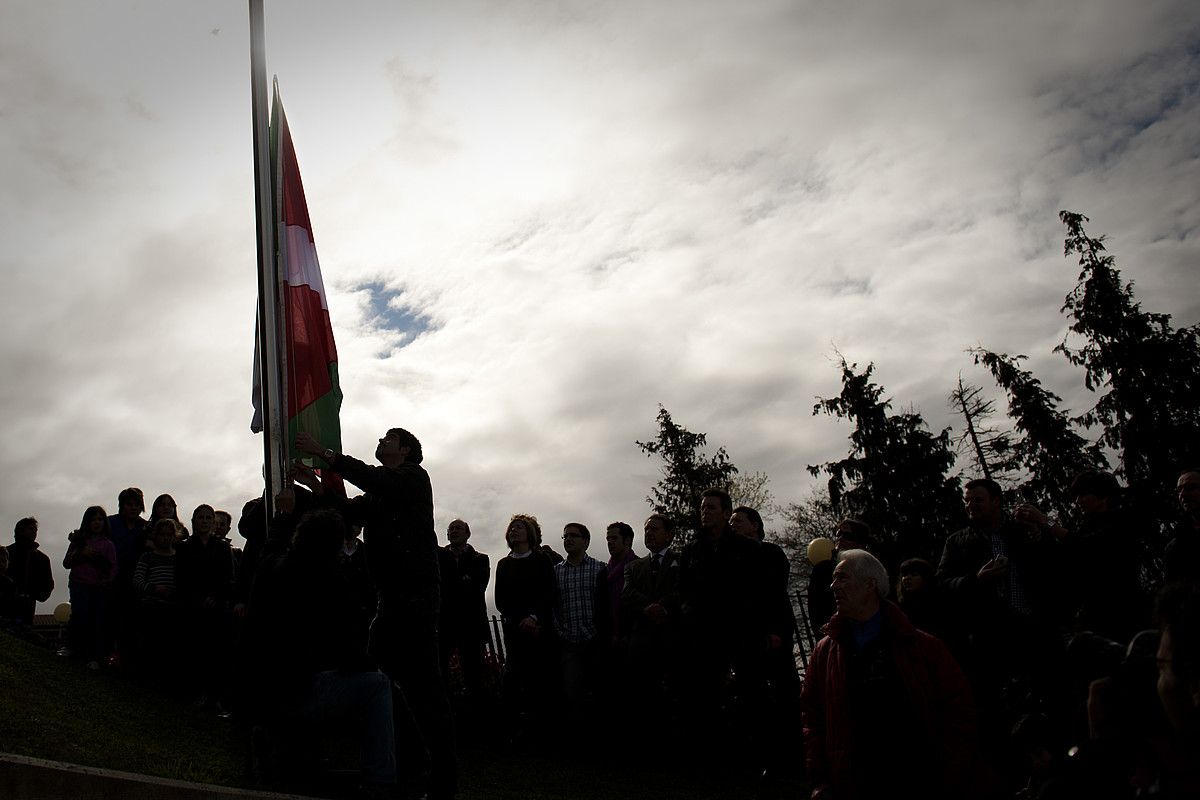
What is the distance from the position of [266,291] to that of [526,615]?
14.7ft

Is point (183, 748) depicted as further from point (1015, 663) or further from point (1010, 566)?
point (1010, 566)

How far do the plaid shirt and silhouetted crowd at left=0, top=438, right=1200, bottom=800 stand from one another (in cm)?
2

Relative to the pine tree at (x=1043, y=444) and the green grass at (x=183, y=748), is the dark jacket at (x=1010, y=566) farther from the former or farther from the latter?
the pine tree at (x=1043, y=444)

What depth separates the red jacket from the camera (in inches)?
164

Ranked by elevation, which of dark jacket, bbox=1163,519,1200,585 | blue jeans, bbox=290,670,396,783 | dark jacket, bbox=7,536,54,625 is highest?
dark jacket, bbox=7,536,54,625

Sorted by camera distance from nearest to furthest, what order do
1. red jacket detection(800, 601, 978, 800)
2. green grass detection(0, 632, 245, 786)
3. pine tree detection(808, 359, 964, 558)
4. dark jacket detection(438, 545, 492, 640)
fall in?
red jacket detection(800, 601, 978, 800) → green grass detection(0, 632, 245, 786) → dark jacket detection(438, 545, 492, 640) → pine tree detection(808, 359, 964, 558)

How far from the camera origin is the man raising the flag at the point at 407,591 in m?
5.98

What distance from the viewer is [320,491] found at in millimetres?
7027

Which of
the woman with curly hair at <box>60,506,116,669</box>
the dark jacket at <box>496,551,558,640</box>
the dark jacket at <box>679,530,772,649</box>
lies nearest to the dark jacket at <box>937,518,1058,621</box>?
the dark jacket at <box>679,530,772,649</box>

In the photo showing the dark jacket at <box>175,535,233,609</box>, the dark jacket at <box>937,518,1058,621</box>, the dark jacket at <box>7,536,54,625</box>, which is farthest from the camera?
the dark jacket at <box>7,536,54,625</box>

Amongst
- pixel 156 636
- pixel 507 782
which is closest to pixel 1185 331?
pixel 507 782

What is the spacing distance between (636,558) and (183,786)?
18.0ft

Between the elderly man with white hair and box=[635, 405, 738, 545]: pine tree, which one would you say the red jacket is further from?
box=[635, 405, 738, 545]: pine tree

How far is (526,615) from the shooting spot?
32.1 ft
